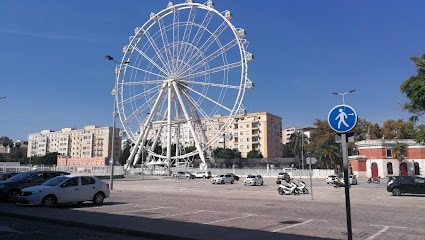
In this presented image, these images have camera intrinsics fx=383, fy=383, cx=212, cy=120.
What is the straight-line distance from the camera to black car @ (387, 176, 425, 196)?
94.5 feet

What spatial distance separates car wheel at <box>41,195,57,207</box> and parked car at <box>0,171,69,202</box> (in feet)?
13.2

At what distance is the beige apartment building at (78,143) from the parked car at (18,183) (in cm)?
15356

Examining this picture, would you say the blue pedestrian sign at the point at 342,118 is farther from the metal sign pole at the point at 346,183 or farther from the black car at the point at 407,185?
the black car at the point at 407,185

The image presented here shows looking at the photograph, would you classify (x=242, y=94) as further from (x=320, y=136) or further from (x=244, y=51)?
(x=320, y=136)

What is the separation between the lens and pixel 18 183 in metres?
20.6

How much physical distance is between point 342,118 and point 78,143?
191867mm

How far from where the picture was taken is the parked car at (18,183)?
20.1 metres

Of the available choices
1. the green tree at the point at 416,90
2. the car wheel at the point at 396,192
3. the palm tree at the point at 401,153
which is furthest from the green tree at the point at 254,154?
the car wheel at the point at 396,192

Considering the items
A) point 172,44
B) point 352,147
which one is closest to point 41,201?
point 172,44

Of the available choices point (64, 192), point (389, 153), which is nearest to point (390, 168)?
point (389, 153)

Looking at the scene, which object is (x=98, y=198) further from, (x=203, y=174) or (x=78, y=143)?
(x=78, y=143)

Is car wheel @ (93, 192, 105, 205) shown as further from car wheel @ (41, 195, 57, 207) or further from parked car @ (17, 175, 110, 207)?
car wheel @ (41, 195, 57, 207)

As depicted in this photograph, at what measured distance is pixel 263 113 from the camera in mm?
144250

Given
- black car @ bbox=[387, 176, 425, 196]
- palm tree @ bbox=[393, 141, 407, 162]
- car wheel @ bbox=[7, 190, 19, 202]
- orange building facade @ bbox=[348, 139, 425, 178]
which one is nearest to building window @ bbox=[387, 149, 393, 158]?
orange building facade @ bbox=[348, 139, 425, 178]
